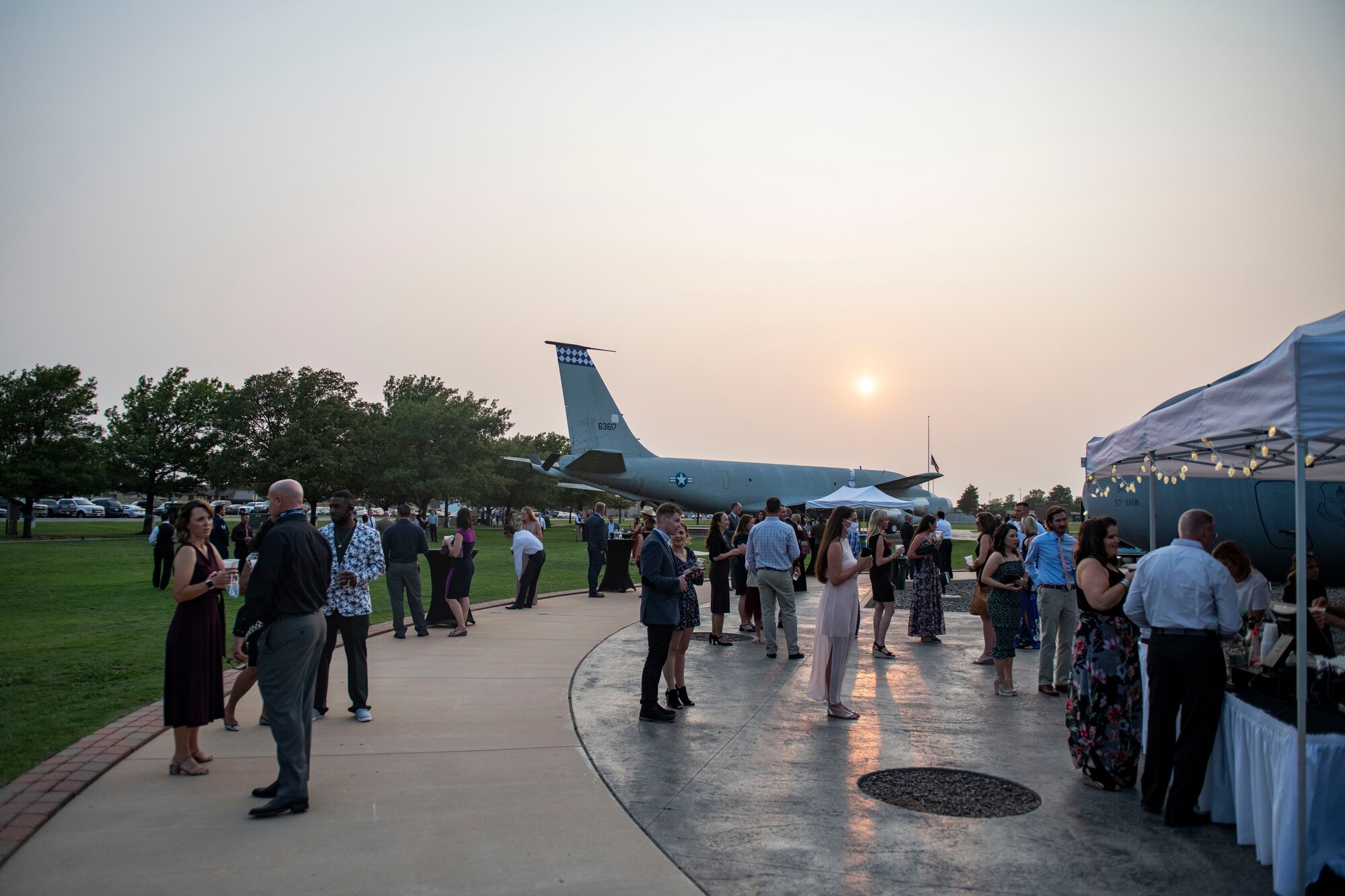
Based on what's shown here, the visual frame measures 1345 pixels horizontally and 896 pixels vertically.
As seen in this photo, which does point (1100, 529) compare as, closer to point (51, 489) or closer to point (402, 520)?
point (402, 520)

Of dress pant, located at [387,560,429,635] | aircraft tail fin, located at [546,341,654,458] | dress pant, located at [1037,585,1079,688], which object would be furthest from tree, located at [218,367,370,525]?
dress pant, located at [1037,585,1079,688]

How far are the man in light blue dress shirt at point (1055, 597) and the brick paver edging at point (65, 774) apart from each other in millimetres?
7846

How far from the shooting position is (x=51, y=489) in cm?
4550

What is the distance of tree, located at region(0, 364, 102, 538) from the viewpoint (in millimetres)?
44312

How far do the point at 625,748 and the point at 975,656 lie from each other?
619 centimetres

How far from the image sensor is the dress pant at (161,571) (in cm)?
1762

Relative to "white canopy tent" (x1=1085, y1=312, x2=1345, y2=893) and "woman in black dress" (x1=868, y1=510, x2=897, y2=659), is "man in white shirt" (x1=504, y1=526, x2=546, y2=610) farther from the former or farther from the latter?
"white canopy tent" (x1=1085, y1=312, x2=1345, y2=893)

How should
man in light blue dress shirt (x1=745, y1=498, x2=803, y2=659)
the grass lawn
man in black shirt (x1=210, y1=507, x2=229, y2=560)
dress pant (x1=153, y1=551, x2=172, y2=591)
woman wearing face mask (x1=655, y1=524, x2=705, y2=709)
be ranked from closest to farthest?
the grass lawn, woman wearing face mask (x1=655, y1=524, x2=705, y2=709), man in light blue dress shirt (x1=745, y1=498, x2=803, y2=659), dress pant (x1=153, y1=551, x2=172, y2=591), man in black shirt (x1=210, y1=507, x2=229, y2=560)

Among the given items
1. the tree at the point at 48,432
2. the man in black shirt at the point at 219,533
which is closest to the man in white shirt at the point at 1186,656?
the man in black shirt at the point at 219,533

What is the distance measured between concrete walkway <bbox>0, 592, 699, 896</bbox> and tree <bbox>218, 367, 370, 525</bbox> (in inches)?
1903

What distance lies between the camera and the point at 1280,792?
426cm

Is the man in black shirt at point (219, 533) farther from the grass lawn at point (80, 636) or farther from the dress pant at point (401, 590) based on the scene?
the dress pant at point (401, 590)

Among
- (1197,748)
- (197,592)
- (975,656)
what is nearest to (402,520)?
(197,592)

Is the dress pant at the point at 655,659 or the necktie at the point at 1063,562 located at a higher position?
the necktie at the point at 1063,562
